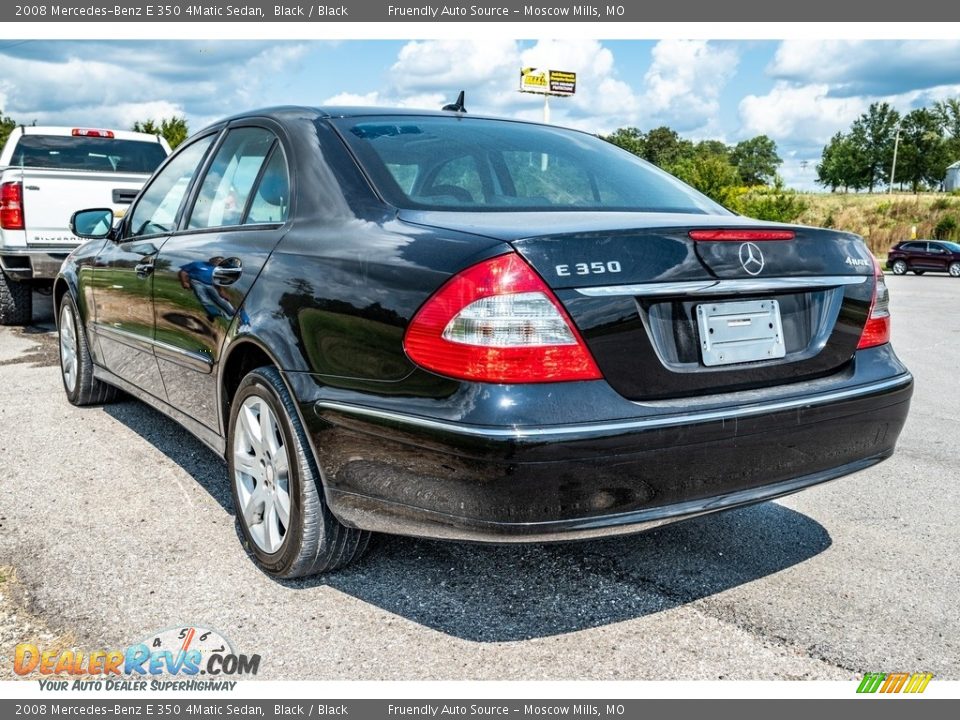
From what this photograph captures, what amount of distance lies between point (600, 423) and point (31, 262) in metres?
8.11

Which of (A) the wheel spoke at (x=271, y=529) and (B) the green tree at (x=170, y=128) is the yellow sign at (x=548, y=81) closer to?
(B) the green tree at (x=170, y=128)

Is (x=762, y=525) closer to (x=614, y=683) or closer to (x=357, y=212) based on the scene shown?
(x=614, y=683)

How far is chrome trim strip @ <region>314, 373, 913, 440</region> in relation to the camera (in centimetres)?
219

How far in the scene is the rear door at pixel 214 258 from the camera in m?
3.15

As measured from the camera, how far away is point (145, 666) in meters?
2.50

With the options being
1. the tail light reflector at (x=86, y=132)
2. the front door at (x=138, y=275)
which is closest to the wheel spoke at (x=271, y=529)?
the front door at (x=138, y=275)

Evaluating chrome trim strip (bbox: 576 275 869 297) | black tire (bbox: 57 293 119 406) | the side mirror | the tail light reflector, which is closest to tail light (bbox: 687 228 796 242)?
chrome trim strip (bbox: 576 275 869 297)

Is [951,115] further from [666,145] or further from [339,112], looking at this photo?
[339,112]

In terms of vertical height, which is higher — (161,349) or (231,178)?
(231,178)

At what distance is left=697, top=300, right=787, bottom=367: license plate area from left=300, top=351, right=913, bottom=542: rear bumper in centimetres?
12

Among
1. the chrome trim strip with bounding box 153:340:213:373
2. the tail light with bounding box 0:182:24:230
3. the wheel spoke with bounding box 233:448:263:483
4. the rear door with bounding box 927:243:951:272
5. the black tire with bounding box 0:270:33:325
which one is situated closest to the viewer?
the wheel spoke with bounding box 233:448:263:483

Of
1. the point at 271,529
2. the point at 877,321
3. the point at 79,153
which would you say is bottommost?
the point at 271,529

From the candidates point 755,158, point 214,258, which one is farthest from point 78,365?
point 755,158

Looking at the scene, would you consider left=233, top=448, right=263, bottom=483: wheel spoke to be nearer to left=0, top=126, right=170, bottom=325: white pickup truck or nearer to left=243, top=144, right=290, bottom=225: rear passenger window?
left=243, top=144, right=290, bottom=225: rear passenger window
